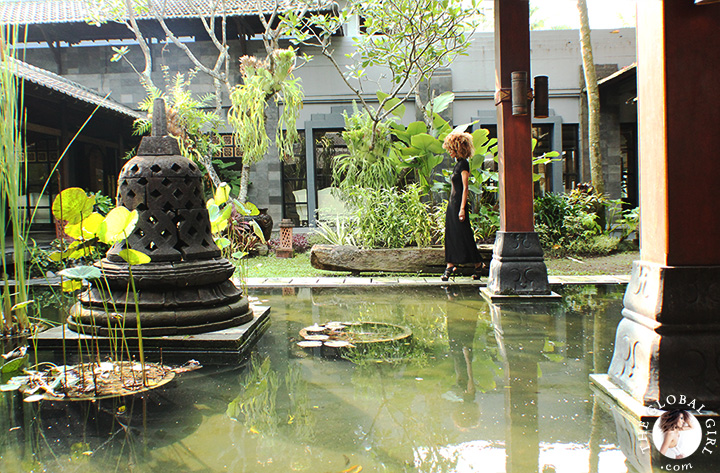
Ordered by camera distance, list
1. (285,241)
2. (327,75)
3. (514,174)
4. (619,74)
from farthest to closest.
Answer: (327,75)
(619,74)
(285,241)
(514,174)

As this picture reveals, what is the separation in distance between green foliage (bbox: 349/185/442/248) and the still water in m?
4.01

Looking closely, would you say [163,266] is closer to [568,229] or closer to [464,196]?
[464,196]

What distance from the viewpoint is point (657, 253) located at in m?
2.44

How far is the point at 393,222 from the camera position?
7.71 meters

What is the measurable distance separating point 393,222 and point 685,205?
5454 mm

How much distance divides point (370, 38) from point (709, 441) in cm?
759

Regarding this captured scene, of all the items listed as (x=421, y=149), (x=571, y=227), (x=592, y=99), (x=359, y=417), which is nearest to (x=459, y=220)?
(x=421, y=149)

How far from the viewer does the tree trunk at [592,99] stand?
1076 centimetres

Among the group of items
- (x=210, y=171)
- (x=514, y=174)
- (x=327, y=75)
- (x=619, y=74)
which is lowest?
(x=514, y=174)

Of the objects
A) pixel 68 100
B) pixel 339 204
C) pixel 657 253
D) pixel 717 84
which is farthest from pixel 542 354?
pixel 339 204

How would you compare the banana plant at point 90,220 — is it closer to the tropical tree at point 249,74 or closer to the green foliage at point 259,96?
the tropical tree at point 249,74

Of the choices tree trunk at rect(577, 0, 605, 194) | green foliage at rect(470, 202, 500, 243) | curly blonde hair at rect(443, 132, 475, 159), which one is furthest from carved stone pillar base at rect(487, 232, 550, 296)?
tree trunk at rect(577, 0, 605, 194)

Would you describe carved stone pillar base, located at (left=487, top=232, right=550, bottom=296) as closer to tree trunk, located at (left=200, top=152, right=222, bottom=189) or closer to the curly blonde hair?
the curly blonde hair

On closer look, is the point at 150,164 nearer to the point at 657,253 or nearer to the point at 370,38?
the point at 657,253
